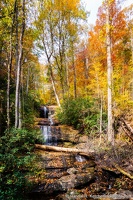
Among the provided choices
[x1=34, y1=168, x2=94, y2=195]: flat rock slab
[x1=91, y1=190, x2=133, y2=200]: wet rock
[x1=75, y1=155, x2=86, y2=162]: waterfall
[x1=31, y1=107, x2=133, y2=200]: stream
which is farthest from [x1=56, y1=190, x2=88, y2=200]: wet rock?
[x1=75, y1=155, x2=86, y2=162]: waterfall

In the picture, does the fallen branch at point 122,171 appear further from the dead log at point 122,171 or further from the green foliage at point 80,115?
the green foliage at point 80,115

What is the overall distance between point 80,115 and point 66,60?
27.0ft

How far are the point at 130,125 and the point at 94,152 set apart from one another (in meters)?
2.52

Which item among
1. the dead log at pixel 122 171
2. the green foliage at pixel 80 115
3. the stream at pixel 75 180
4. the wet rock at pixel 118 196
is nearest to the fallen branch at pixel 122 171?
the dead log at pixel 122 171

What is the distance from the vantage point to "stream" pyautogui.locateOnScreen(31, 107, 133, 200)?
16.7ft

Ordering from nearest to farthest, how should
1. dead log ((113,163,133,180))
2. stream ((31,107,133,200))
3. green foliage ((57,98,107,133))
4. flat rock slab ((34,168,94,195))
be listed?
stream ((31,107,133,200))
flat rock slab ((34,168,94,195))
dead log ((113,163,133,180))
green foliage ((57,98,107,133))

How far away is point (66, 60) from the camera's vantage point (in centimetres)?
1755

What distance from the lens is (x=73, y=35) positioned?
16.2 m

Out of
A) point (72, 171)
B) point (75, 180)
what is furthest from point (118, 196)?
point (72, 171)

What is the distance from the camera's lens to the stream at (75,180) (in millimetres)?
5098

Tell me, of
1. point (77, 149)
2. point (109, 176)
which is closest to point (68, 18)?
point (77, 149)

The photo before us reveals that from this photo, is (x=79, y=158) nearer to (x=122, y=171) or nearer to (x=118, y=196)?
(x=122, y=171)

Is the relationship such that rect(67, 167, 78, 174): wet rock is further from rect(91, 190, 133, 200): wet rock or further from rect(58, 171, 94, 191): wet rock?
rect(91, 190, 133, 200): wet rock

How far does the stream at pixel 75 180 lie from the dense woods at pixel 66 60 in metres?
1.20
